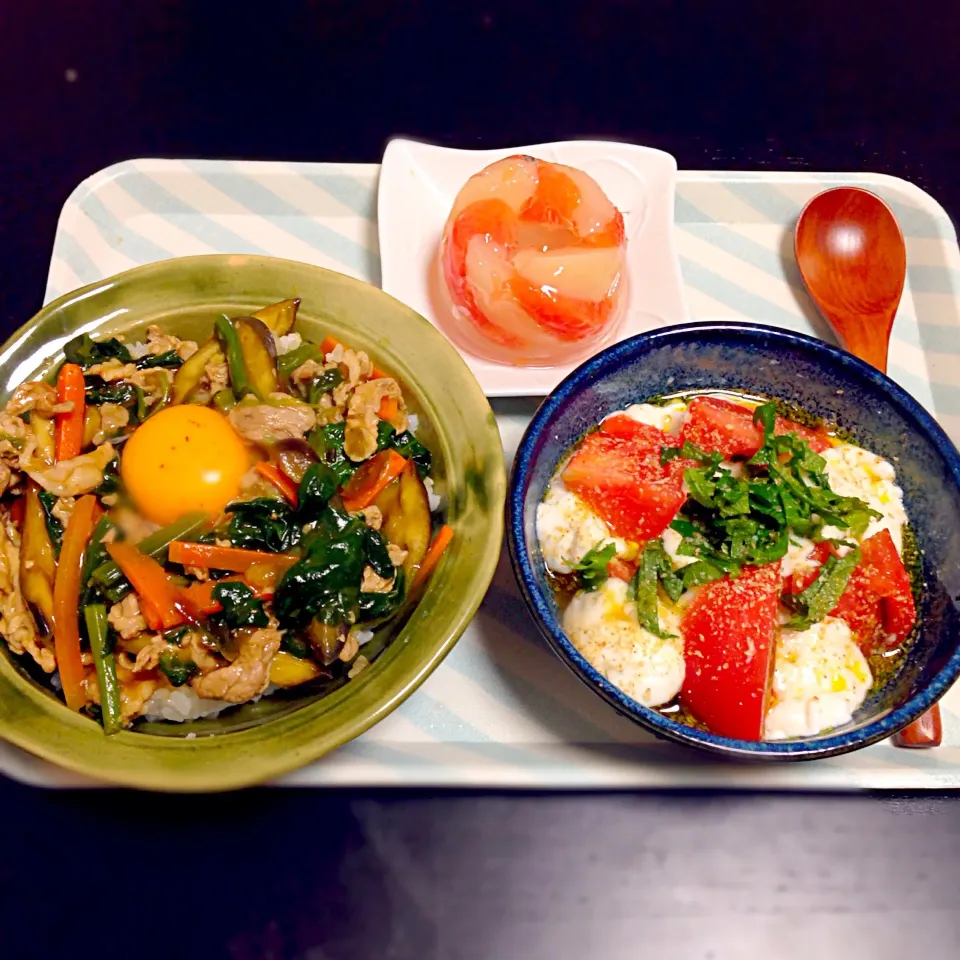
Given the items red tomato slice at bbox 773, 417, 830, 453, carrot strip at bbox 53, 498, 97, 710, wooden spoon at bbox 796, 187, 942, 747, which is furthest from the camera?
wooden spoon at bbox 796, 187, 942, 747

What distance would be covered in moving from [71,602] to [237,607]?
0.34 metres

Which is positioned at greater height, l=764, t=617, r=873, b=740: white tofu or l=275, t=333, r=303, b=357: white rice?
l=275, t=333, r=303, b=357: white rice

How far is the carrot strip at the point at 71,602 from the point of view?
1.59 meters

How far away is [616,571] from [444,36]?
97.1 inches

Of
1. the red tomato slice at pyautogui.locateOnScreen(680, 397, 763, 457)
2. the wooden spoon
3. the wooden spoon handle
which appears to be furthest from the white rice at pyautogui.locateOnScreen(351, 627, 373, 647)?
the wooden spoon

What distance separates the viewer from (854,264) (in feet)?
7.68

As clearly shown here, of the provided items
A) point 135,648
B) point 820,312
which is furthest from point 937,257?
point 135,648

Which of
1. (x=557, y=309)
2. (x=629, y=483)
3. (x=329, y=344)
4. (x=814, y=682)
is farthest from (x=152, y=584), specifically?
(x=814, y=682)

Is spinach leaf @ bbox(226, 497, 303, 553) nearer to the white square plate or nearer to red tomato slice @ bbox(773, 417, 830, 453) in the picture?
the white square plate

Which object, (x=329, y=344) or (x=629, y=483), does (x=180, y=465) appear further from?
(x=629, y=483)

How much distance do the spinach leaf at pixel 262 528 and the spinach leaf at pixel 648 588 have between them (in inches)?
28.5

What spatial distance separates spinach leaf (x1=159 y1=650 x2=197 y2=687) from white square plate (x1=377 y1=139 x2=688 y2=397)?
41.5 inches

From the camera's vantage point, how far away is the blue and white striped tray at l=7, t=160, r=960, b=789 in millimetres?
1830

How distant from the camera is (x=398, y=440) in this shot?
182 cm
